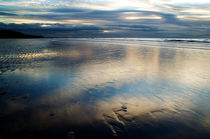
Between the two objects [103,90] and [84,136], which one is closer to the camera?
[84,136]

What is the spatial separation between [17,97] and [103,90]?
2.48 meters

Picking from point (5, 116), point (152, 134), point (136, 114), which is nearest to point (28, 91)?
point (5, 116)

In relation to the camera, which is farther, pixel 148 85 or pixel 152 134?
pixel 148 85

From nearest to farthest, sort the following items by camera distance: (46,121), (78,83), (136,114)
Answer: (46,121)
(136,114)
(78,83)

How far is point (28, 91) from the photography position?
4.57 meters

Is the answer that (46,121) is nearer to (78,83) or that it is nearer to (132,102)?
(132,102)

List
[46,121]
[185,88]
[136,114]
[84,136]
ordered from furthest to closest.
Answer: [185,88], [136,114], [46,121], [84,136]

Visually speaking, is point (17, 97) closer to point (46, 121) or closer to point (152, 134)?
point (46, 121)

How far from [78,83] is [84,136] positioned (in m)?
3.06

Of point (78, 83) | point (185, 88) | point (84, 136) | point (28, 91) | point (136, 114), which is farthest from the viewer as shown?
point (78, 83)

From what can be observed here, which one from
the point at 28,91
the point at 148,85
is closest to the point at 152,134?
the point at 148,85

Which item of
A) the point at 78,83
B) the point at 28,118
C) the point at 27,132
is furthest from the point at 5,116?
the point at 78,83

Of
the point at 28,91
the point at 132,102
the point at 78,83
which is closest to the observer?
the point at 132,102

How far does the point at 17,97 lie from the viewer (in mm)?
4078
